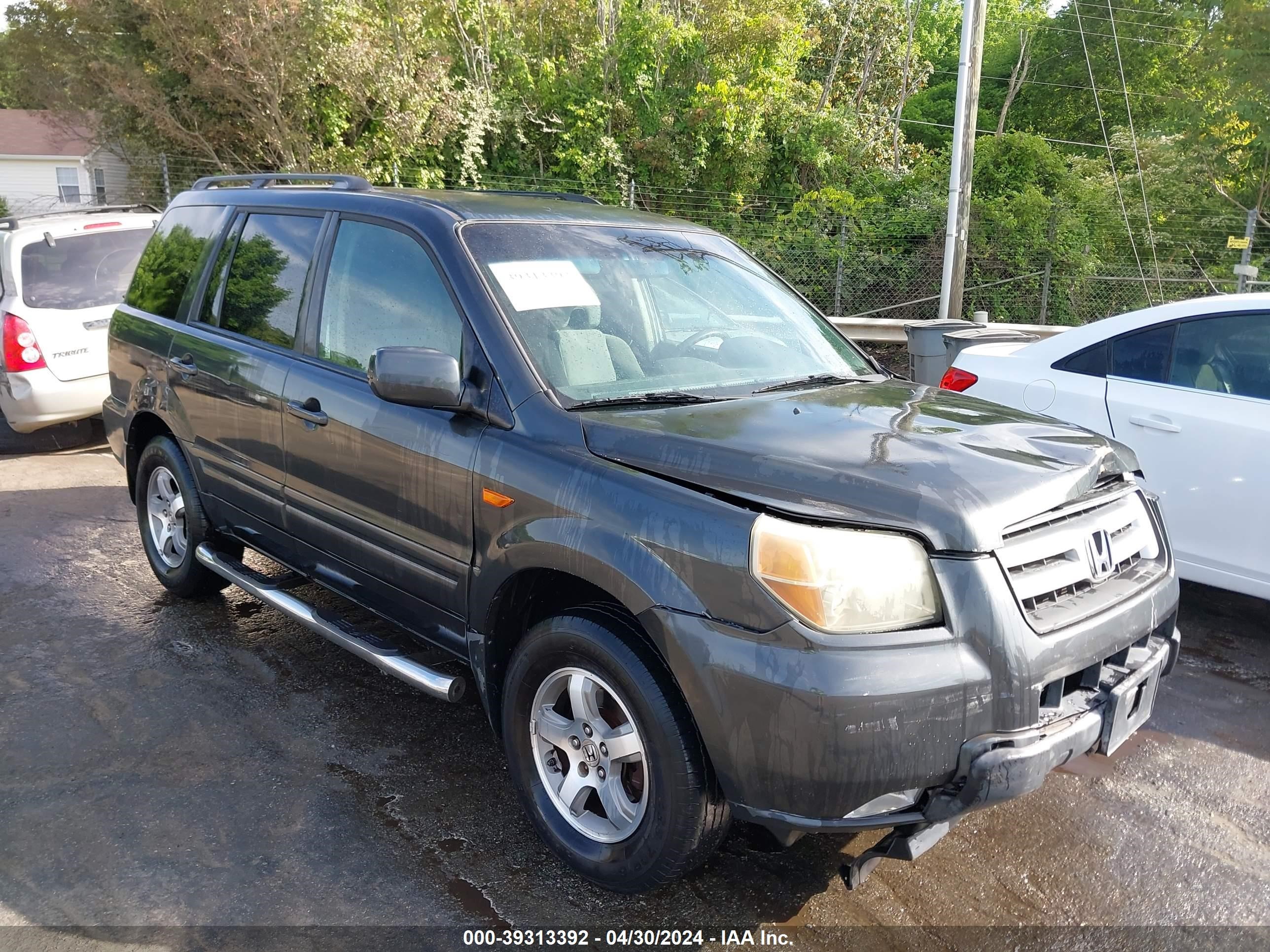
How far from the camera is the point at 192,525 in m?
4.90

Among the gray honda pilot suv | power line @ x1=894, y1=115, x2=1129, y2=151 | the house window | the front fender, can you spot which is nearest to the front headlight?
the gray honda pilot suv

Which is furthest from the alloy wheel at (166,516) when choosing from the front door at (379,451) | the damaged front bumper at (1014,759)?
the damaged front bumper at (1014,759)

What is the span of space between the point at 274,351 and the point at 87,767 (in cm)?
168

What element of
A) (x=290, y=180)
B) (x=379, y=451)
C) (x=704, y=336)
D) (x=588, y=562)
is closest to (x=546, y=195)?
(x=704, y=336)

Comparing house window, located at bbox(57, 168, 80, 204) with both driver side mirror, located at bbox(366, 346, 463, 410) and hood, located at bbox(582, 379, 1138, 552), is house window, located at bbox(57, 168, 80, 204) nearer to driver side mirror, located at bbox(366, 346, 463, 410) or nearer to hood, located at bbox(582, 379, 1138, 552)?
driver side mirror, located at bbox(366, 346, 463, 410)

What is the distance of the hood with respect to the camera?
254 centimetres

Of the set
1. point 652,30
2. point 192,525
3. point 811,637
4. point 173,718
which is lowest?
point 173,718

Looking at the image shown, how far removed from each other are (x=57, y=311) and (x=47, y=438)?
1543 millimetres

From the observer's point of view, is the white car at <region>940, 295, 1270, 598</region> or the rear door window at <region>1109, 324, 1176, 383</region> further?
the rear door window at <region>1109, 324, 1176, 383</region>

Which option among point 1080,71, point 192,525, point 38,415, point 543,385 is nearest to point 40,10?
point 38,415

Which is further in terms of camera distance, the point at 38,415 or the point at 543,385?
the point at 38,415

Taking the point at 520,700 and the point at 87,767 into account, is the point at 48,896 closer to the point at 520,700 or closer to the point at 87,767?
the point at 87,767

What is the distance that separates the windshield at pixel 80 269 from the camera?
8.30 m

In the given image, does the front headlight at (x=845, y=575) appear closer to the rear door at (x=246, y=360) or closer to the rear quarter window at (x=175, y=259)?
the rear door at (x=246, y=360)
